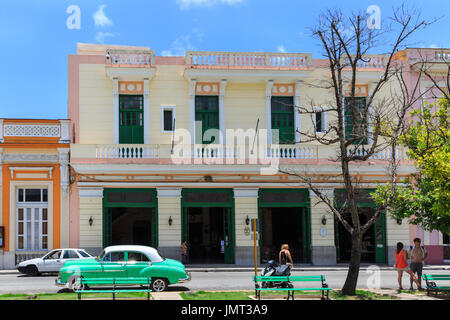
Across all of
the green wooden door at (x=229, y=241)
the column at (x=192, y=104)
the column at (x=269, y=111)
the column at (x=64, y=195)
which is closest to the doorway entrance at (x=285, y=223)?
the green wooden door at (x=229, y=241)

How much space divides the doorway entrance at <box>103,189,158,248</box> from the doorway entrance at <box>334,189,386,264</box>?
29.8 ft

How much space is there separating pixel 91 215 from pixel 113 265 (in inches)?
396

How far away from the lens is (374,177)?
95.1ft

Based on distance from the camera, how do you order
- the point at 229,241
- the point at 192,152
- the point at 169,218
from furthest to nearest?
the point at 229,241
the point at 169,218
the point at 192,152

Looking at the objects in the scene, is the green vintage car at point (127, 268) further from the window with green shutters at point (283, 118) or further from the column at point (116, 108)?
the window with green shutters at point (283, 118)

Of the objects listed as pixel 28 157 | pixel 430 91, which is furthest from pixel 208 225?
pixel 430 91

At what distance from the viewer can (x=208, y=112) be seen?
29594mm

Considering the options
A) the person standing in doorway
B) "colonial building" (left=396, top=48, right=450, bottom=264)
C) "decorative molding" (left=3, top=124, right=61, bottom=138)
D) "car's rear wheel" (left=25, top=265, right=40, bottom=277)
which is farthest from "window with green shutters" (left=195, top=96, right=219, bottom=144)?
"car's rear wheel" (left=25, top=265, right=40, bottom=277)

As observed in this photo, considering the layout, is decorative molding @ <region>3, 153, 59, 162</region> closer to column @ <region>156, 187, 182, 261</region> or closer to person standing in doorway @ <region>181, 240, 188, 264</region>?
column @ <region>156, 187, 182, 261</region>

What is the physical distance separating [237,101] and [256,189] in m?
4.68

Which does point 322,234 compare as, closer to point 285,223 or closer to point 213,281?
point 285,223

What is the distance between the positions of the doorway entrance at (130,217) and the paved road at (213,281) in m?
4.72

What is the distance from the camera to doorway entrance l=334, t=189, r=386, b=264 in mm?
29156
